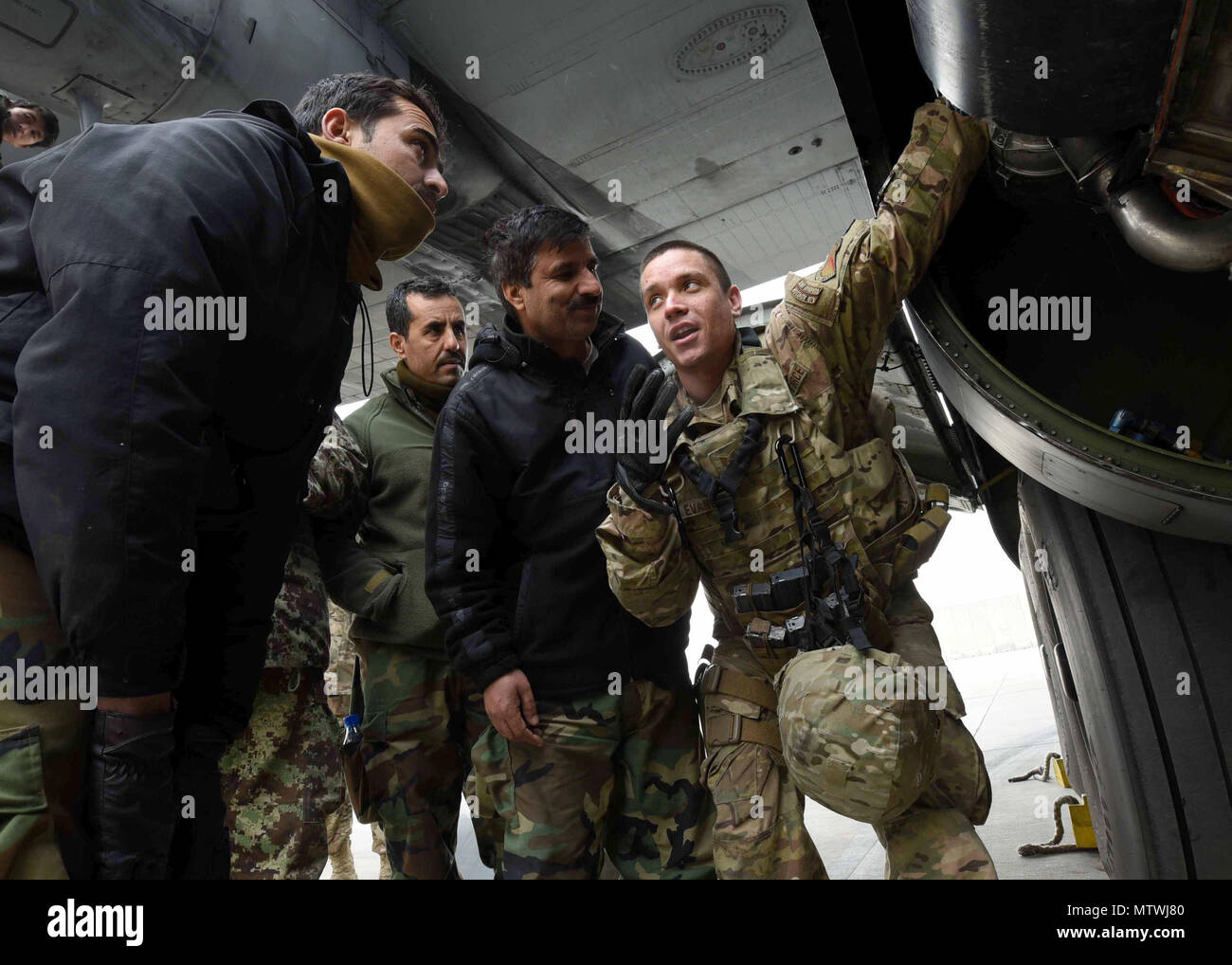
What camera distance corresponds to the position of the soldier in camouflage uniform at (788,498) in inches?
56.4

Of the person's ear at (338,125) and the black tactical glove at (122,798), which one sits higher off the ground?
the person's ear at (338,125)

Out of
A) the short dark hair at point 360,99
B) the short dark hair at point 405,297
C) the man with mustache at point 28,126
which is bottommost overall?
the short dark hair at point 360,99

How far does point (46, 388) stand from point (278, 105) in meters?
0.57

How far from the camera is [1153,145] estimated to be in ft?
2.96

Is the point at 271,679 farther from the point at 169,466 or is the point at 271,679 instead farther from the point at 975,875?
the point at 975,875

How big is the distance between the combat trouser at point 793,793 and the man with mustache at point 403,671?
62 centimetres

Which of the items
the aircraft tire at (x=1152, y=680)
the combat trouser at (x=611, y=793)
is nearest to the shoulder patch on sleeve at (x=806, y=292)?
the aircraft tire at (x=1152, y=680)

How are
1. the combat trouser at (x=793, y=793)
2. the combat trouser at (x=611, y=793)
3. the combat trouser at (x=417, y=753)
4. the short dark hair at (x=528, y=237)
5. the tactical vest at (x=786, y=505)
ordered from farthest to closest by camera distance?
the combat trouser at (x=417, y=753), the short dark hair at (x=528, y=237), the combat trouser at (x=611, y=793), the tactical vest at (x=786, y=505), the combat trouser at (x=793, y=793)

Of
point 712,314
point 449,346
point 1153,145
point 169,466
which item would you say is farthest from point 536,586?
point 1153,145

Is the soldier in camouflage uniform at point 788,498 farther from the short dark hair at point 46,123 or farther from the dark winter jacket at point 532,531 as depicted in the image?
the short dark hair at point 46,123

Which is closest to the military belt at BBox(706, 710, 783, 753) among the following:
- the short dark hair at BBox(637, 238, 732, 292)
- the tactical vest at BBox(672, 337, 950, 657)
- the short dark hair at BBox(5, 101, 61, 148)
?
the tactical vest at BBox(672, 337, 950, 657)

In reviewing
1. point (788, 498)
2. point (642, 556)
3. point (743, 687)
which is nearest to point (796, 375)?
point (788, 498)

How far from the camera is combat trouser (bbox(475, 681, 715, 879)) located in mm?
1654

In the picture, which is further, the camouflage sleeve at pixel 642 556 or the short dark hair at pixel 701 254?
the short dark hair at pixel 701 254
